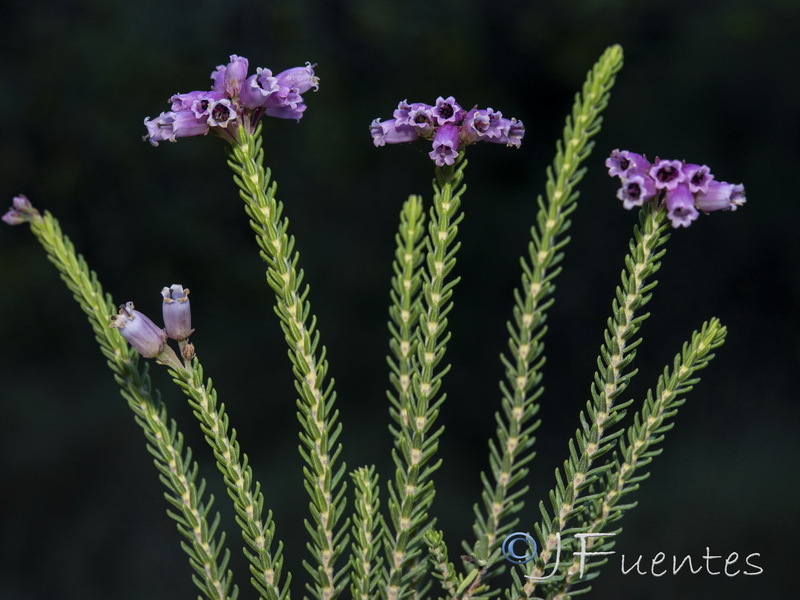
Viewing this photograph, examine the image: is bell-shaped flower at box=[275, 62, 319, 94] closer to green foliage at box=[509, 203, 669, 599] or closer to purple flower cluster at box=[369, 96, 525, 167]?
purple flower cluster at box=[369, 96, 525, 167]

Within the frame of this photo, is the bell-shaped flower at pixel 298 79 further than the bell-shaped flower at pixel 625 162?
Yes

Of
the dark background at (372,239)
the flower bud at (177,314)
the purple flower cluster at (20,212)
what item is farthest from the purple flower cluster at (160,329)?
the dark background at (372,239)

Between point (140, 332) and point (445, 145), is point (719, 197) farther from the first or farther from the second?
point (140, 332)

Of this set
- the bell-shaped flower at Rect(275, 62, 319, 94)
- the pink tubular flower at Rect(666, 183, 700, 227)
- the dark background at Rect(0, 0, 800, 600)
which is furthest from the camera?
the dark background at Rect(0, 0, 800, 600)

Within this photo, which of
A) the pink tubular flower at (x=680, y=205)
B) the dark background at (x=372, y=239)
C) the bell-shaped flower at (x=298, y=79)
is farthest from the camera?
the dark background at (x=372, y=239)

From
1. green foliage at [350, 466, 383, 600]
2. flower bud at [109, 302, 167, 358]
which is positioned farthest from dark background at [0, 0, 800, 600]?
flower bud at [109, 302, 167, 358]

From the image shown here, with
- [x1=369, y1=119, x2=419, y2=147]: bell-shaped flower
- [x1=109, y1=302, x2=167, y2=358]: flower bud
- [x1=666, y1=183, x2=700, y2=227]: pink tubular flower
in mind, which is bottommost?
[x1=109, y1=302, x2=167, y2=358]: flower bud

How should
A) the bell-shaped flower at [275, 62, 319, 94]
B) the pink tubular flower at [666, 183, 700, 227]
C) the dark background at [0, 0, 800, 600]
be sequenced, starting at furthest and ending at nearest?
the dark background at [0, 0, 800, 600] → the bell-shaped flower at [275, 62, 319, 94] → the pink tubular flower at [666, 183, 700, 227]

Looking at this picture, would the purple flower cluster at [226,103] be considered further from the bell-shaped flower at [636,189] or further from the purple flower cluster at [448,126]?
the bell-shaped flower at [636,189]
